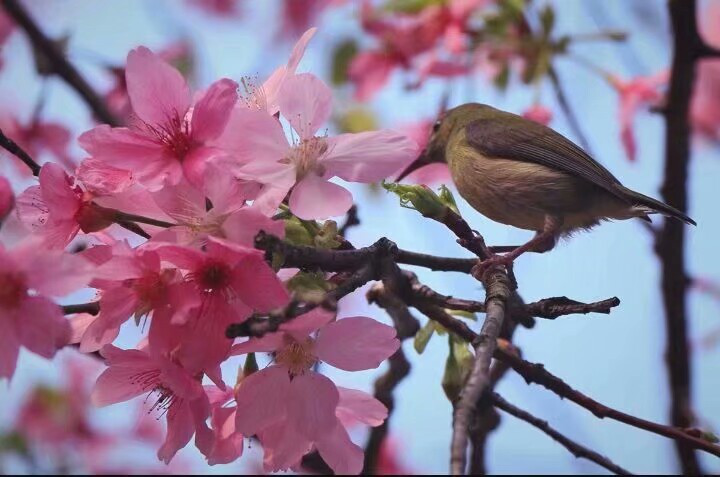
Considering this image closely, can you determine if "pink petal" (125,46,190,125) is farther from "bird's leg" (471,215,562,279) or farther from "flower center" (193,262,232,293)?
"bird's leg" (471,215,562,279)

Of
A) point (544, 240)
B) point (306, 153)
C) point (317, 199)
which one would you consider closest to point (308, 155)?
point (306, 153)

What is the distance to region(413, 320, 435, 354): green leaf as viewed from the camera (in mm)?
1954

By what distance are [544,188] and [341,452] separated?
1378 millimetres

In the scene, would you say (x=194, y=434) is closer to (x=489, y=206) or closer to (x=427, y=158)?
(x=489, y=206)

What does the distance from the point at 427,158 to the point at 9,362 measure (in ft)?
7.71

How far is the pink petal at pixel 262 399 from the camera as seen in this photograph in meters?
1.47

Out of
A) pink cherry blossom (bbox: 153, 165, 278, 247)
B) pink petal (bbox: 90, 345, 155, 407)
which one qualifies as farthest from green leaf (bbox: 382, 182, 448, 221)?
pink petal (bbox: 90, 345, 155, 407)

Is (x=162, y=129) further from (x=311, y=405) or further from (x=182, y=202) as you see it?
(x=311, y=405)

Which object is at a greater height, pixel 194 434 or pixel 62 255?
pixel 62 255

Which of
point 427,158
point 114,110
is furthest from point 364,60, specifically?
point 114,110

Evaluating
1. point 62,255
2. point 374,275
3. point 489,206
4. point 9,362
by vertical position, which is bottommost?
point 9,362

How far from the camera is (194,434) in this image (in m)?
1.61

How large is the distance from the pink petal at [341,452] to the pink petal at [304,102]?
1.91 feet

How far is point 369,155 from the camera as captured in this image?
156cm
